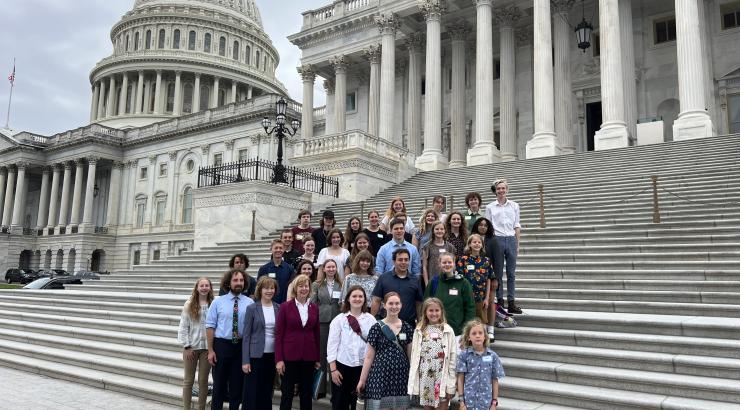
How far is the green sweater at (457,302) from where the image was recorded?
20.7ft

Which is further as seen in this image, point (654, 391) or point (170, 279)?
point (170, 279)

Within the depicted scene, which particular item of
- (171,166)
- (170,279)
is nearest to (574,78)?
(170,279)

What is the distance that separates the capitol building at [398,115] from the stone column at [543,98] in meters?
0.10

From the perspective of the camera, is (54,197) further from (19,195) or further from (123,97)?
(123,97)

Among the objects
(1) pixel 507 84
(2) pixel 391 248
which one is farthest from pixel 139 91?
(2) pixel 391 248

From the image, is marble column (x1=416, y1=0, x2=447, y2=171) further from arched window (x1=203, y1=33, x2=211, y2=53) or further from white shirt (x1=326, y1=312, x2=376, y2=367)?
arched window (x1=203, y1=33, x2=211, y2=53)

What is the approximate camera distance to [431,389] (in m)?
5.53

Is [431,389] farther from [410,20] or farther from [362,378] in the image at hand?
[410,20]

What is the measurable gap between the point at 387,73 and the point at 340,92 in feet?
19.2

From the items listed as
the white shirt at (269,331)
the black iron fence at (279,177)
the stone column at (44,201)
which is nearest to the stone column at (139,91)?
the stone column at (44,201)

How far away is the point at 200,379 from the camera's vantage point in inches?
282

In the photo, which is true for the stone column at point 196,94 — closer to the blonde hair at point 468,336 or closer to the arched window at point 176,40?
the arched window at point 176,40

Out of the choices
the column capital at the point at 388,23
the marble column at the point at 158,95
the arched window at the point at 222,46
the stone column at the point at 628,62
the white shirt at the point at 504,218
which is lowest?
the white shirt at the point at 504,218

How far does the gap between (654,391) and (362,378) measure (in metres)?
3.25
